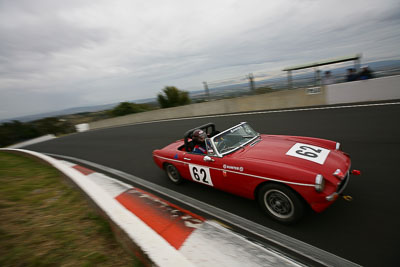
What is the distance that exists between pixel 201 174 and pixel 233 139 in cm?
89

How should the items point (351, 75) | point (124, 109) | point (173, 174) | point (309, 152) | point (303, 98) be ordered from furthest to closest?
point (124, 109) → point (303, 98) → point (351, 75) → point (173, 174) → point (309, 152)

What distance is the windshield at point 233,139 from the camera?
366cm

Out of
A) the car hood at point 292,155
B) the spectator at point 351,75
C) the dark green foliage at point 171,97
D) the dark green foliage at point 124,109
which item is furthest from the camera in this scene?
the dark green foliage at point 124,109

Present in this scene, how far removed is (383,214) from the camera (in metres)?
2.74

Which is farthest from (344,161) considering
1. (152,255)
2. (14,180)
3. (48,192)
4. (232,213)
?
(14,180)

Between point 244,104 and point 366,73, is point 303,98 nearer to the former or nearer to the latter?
point 366,73

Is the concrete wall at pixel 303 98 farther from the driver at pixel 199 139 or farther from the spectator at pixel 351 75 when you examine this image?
the driver at pixel 199 139

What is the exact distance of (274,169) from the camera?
279cm

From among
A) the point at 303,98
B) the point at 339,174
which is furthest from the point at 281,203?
the point at 303,98

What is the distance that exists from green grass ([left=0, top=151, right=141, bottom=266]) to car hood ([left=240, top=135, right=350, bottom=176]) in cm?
224

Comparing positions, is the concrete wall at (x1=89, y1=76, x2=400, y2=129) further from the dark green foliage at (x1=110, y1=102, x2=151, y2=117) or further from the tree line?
the dark green foliage at (x1=110, y1=102, x2=151, y2=117)

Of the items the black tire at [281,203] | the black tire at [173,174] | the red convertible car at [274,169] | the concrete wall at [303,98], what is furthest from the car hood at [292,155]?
the concrete wall at [303,98]

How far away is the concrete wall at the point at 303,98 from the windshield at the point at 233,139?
7835 mm

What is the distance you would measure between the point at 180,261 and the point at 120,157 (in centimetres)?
625
